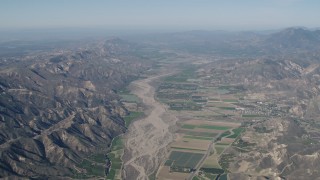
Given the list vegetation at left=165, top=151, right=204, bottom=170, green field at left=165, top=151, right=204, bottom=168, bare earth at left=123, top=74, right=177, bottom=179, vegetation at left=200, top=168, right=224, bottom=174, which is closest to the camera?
vegetation at left=200, top=168, right=224, bottom=174

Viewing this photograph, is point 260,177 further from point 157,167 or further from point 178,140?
point 178,140

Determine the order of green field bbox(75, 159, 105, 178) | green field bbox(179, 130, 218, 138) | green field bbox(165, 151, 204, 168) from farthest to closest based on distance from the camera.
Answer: green field bbox(179, 130, 218, 138) → green field bbox(165, 151, 204, 168) → green field bbox(75, 159, 105, 178)

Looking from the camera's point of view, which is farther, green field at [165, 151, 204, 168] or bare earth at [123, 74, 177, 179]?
green field at [165, 151, 204, 168]

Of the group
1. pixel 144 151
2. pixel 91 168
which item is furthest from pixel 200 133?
pixel 91 168

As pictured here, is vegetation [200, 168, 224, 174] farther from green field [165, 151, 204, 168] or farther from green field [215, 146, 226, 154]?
green field [215, 146, 226, 154]

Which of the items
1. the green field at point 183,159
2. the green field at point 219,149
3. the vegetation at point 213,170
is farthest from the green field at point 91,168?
the green field at point 219,149

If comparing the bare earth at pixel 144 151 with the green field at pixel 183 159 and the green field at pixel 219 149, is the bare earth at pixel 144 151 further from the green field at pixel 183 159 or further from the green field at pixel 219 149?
the green field at pixel 219 149

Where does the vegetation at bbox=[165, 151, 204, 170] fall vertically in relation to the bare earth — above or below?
above

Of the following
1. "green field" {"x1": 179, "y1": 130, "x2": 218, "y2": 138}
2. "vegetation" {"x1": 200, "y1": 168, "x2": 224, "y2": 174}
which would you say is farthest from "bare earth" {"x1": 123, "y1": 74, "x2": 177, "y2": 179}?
"vegetation" {"x1": 200, "y1": 168, "x2": 224, "y2": 174}
